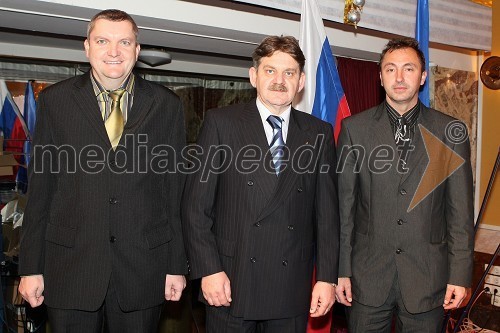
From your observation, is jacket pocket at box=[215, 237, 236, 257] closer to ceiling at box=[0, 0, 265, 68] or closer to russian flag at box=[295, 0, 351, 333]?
russian flag at box=[295, 0, 351, 333]

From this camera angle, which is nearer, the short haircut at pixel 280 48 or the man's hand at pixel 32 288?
the man's hand at pixel 32 288

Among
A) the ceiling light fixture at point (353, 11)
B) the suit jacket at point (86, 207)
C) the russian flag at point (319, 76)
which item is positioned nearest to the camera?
the suit jacket at point (86, 207)

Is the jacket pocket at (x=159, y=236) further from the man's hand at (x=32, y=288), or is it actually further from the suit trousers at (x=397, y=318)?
the suit trousers at (x=397, y=318)

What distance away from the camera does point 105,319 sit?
209 cm

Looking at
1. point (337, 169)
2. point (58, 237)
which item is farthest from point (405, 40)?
point (58, 237)

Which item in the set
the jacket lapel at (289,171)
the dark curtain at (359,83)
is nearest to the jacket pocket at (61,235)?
the jacket lapel at (289,171)

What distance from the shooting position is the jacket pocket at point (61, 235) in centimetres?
198

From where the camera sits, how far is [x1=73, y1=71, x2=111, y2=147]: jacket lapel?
6.51 ft

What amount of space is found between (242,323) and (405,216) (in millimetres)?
815

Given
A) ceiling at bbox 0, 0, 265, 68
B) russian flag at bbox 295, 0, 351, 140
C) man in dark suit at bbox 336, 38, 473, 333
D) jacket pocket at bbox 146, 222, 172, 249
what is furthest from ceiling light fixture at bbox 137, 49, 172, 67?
jacket pocket at bbox 146, 222, 172, 249

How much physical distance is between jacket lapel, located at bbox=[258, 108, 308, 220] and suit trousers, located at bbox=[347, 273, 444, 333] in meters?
0.65

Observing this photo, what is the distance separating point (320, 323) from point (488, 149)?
11.8 feet

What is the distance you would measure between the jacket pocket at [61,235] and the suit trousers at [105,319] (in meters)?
0.22

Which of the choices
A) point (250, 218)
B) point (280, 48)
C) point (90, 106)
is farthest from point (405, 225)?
point (90, 106)
